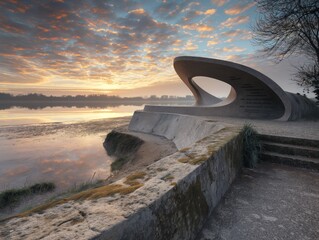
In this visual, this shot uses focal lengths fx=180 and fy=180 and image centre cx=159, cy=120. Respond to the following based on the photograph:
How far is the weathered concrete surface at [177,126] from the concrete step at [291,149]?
4.51 feet

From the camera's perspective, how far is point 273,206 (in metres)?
2.78

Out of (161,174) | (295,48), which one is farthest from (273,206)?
(295,48)

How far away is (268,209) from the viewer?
2.70 metres

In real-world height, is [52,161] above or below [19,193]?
below

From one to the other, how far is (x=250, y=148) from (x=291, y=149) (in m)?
1.25

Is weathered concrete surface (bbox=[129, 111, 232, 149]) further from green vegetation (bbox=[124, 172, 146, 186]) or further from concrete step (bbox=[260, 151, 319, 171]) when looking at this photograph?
green vegetation (bbox=[124, 172, 146, 186])

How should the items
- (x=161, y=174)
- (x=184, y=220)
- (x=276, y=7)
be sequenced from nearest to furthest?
(x=184, y=220)
(x=161, y=174)
(x=276, y=7)

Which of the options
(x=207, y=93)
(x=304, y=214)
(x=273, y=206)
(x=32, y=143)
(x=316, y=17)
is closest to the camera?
(x=304, y=214)

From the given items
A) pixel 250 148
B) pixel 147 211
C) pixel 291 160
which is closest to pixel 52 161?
pixel 250 148

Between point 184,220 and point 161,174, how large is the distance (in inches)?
21.8

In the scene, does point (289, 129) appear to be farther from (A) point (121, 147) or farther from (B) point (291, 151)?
(A) point (121, 147)

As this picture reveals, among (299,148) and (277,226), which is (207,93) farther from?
(277,226)

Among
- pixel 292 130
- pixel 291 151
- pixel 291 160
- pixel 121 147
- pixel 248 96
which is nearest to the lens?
pixel 291 160

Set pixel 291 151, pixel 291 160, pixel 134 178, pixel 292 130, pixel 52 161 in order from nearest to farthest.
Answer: pixel 134 178 < pixel 291 160 < pixel 291 151 < pixel 292 130 < pixel 52 161
